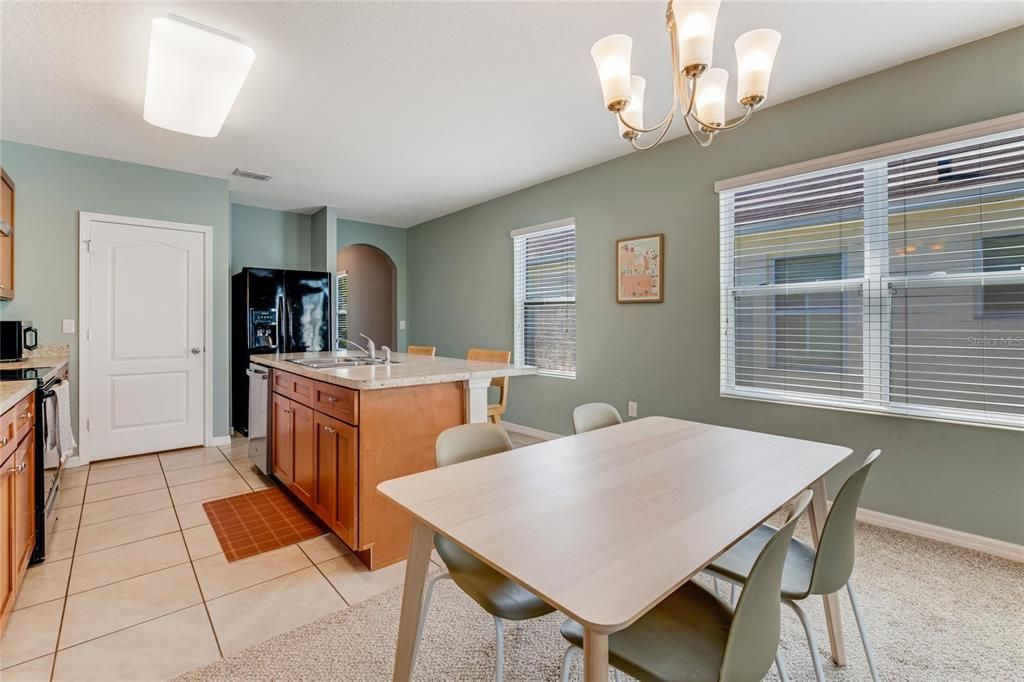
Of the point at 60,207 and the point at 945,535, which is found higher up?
the point at 60,207

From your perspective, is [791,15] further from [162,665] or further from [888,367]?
[162,665]

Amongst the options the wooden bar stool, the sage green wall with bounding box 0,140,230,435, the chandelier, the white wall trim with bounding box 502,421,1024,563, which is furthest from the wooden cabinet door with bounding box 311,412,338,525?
the white wall trim with bounding box 502,421,1024,563

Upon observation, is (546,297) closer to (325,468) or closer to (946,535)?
(325,468)

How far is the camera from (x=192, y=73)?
234 centimetres

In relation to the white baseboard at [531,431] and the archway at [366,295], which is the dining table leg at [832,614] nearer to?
the white baseboard at [531,431]

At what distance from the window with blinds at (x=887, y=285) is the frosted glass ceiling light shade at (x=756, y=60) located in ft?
5.23

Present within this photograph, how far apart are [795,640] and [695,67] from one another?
207 centimetres

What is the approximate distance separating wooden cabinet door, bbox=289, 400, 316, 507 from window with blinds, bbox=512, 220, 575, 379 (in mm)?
2453

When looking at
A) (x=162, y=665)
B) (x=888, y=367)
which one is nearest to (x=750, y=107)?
(x=888, y=367)

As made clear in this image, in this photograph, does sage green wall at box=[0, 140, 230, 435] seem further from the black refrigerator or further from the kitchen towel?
the kitchen towel

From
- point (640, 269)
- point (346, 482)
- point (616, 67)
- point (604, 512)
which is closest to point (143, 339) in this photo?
point (346, 482)

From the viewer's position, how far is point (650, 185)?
366 centimetres

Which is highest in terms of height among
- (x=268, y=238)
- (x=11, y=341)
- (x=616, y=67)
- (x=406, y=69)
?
(x=406, y=69)

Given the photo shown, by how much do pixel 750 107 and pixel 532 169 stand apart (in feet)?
9.02
